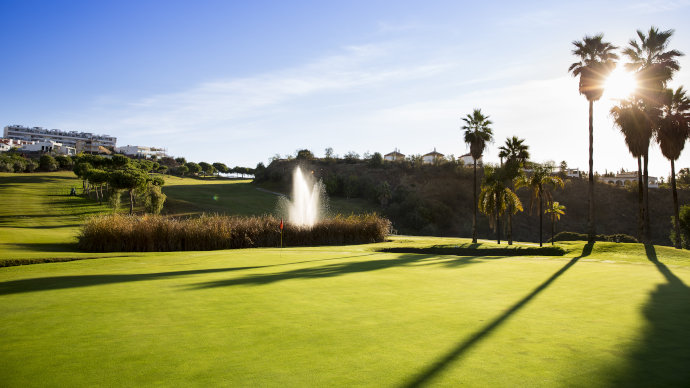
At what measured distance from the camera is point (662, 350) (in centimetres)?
531

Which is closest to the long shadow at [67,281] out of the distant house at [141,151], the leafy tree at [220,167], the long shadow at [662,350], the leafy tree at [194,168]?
the long shadow at [662,350]

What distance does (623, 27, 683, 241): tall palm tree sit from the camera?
29438 millimetres

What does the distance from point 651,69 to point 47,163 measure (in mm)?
88049

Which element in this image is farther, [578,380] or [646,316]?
[646,316]

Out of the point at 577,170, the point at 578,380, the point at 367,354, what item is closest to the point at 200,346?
the point at 367,354

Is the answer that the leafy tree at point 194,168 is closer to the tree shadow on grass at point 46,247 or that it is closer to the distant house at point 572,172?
the distant house at point 572,172

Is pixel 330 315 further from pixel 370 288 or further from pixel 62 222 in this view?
pixel 62 222

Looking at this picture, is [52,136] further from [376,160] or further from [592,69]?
[592,69]

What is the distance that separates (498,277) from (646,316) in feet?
17.2

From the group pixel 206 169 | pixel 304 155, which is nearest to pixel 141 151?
pixel 206 169

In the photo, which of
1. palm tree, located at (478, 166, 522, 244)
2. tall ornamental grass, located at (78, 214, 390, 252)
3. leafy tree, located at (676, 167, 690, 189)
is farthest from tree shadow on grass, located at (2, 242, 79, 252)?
leafy tree, located at (676, 167, 690, 189)

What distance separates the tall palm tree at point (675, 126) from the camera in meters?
31.6

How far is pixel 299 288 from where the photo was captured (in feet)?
32.6

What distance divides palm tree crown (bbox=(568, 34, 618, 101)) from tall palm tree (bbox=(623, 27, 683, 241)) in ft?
6.04
